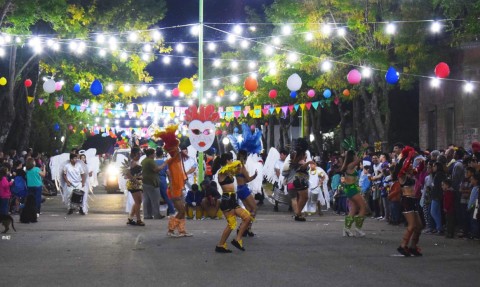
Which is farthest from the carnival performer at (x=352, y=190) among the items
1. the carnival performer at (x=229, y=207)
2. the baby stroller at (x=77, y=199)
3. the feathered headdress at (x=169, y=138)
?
the baby stroller at (x=77, y=199)

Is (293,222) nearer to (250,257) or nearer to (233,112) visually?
(250,257)

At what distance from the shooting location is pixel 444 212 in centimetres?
1720

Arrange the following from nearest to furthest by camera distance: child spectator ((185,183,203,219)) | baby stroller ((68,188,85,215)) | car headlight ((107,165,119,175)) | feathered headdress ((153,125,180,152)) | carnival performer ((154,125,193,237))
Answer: carnival performer ((154,125,193,237)) → feathered headdress ((153,125,180,152)) → child spectator ((185,183,203,219)) → baby stroller ((68,188,85,215)) → car headlight ((107,165,119,175))

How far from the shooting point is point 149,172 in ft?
64.3

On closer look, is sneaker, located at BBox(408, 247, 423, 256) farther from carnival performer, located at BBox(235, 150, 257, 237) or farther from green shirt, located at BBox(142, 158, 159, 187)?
green shirt, located at BBox(142, 158, 159, 187)

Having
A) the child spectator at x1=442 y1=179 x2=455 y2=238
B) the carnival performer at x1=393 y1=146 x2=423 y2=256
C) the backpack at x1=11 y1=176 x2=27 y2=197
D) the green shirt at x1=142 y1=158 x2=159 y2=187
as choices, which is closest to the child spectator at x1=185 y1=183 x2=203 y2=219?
the green shirt at x1=142 y1=158 x2=159 y2=187

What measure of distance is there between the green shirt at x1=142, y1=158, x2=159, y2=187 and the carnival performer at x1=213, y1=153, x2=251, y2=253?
5312 mm

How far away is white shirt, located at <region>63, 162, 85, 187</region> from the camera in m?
22.8

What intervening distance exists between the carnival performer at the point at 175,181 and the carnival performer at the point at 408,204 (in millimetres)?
4607

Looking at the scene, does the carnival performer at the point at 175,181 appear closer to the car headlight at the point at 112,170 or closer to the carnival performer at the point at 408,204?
the carnival performer at the point at 408,204

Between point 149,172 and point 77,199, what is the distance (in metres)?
4.55

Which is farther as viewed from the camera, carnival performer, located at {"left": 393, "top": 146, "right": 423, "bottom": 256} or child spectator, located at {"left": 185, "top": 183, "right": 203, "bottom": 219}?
child spectator, located at {"left": 185, "top": 183, "right": 203, "bottom": 219}

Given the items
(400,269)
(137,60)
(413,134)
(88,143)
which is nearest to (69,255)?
(400,269)

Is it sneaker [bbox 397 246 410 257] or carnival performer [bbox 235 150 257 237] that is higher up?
carnival performer [bbox 235 150 257 237]
